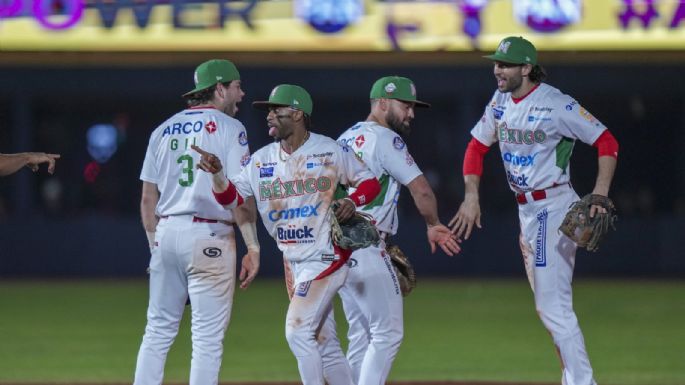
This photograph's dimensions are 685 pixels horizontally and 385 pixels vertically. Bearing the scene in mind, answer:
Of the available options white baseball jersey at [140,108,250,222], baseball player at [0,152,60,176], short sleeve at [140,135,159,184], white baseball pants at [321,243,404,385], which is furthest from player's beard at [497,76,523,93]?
baseball player at [0,152,60,176]

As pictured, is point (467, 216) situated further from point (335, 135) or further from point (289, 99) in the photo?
point (335, 135)

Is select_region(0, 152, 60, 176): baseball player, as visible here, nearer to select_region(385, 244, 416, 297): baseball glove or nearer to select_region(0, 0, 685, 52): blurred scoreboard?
select_region(385, 244, 416, 297): baseball glove

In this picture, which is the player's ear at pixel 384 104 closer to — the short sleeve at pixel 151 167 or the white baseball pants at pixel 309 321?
the white baseball pants at pixel 309 321

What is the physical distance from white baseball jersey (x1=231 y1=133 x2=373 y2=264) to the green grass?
300 centimetres

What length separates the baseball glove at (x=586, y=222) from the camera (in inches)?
295

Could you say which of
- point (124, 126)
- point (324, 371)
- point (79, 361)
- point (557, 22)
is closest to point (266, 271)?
point (124, 126)

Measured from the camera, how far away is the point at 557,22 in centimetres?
1683

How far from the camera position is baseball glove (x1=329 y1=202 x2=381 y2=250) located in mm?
7031

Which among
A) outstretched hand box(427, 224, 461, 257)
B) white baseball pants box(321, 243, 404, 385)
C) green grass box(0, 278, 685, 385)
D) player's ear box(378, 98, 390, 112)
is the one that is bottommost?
green grass box(0, 278, 685, 385)

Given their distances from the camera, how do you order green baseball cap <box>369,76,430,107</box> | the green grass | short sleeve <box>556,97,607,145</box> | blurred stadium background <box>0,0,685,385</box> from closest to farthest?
short sleeve <box>556,97,607,145</box>
green baseball cap <box>369,76,430,107</box>
the green grass
blurred stadium background <box>0,0,685,385</box>

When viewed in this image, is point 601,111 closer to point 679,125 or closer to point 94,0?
point 679,125

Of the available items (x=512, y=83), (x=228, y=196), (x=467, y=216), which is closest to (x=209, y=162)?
(x=228, y=196)

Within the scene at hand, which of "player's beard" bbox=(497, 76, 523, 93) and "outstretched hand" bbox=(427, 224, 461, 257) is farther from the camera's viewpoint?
"player's beard" bbox=(497, 76, 523, 93)

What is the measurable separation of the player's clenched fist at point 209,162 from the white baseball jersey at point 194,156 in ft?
1.37
